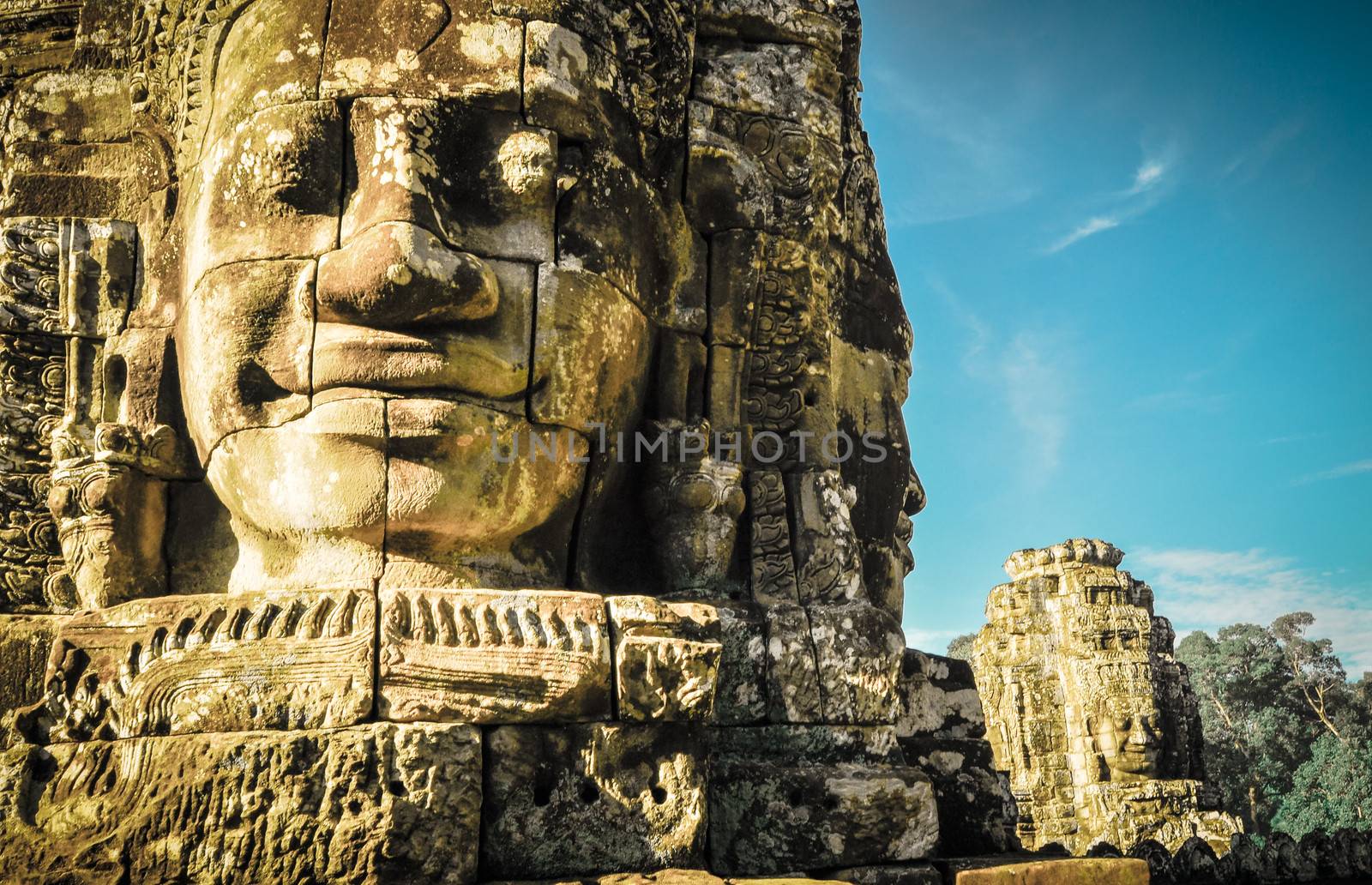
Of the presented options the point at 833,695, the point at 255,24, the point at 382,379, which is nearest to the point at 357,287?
the point at 382,379

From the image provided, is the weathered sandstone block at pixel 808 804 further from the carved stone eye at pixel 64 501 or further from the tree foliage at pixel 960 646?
the tree foliage at pixel 960 646

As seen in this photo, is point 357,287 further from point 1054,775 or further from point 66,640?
point 1054,775

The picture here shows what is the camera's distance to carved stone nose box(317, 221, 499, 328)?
336 cm

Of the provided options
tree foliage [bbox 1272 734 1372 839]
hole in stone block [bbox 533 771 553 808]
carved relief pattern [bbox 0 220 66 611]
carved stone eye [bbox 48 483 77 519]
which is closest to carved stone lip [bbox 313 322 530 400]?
carved stone eye [bbox 48 483 77 519]

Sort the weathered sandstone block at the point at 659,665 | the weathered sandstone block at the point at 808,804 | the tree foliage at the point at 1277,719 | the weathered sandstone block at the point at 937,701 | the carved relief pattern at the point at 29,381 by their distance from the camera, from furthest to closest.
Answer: the tree foliage at the point at 1277,719
the weathered sandstone block at the point at 937,701
the carved relief pattern at the point at 29,381
the weathered sandstone block at the point at 808,804
the weathered sandstone block at the point at 659,665

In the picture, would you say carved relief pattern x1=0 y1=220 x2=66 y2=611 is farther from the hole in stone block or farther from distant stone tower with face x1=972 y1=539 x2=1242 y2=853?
distant stone tower with face x1=972 y1=539 x2=1242 y2=853

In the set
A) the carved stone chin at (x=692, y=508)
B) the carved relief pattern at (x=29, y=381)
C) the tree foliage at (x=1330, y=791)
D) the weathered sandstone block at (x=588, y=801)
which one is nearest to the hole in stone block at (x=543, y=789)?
the weathered sandstone block at (x=588, y=801)

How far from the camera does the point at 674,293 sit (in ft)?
14.2

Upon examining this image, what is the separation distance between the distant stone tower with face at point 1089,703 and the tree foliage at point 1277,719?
14366mm

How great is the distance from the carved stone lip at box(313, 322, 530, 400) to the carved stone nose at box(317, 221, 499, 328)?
0.15 feet

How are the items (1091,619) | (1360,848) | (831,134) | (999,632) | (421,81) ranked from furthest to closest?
(999,632) < (1091,619) < (1360,848) < (831,134) < (421,81)

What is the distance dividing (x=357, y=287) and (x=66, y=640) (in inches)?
50.0

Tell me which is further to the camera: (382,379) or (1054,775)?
(1054,775)

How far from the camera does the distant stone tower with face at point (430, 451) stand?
3.10 meters
